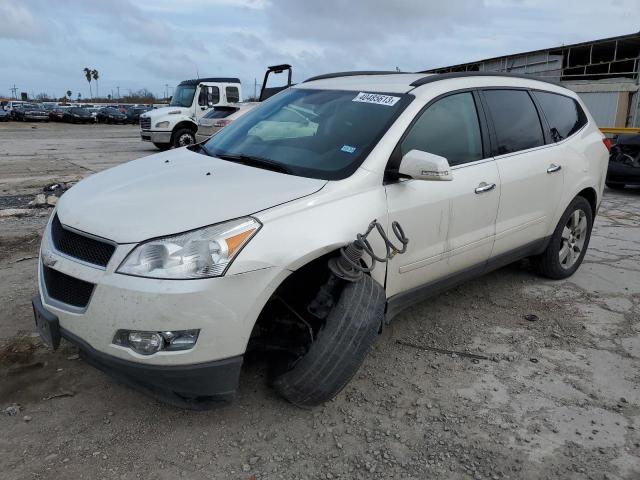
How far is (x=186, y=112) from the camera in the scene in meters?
16.2

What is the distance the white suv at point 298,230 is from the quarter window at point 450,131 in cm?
1

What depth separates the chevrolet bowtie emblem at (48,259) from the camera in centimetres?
257

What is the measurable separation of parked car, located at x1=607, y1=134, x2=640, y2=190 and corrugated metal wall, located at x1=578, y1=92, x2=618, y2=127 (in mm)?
10723

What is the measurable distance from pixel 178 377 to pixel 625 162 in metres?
9.58

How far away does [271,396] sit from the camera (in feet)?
9.67

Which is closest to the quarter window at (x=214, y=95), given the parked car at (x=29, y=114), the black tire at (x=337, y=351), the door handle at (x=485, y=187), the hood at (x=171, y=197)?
the hood at (x=171, y=197)

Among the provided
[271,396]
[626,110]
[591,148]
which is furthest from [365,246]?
[626,110]

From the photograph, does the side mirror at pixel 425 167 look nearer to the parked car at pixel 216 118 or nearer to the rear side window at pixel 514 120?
the rear side window at pixel 514 120

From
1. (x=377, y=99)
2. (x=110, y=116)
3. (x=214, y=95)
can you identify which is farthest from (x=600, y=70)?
(x=110, y=116)

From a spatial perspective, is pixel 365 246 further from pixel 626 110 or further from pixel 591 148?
pixel 626 110

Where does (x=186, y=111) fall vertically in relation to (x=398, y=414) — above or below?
above

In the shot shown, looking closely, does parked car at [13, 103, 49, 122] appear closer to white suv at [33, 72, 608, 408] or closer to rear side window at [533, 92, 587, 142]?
white suv at [33, 72, 608, 408]

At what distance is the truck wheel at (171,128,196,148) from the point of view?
16.2m

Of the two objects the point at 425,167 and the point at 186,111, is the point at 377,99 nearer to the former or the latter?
the point at 425,167
